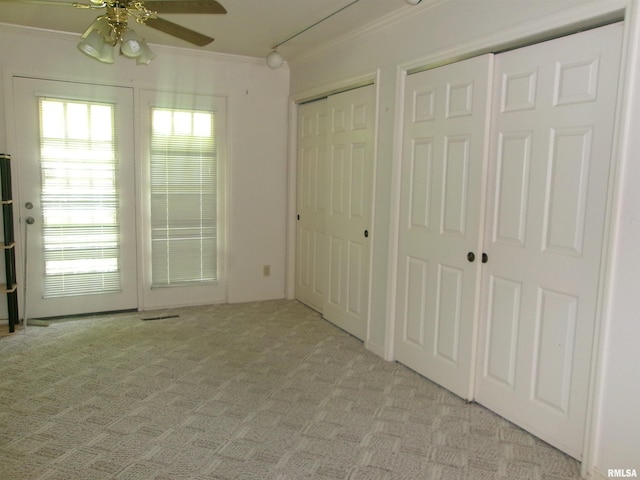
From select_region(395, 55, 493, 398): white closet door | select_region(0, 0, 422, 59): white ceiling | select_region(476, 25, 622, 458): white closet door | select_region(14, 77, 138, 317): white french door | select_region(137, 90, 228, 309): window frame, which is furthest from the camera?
select_region(137, 90, 228, 309): window frame

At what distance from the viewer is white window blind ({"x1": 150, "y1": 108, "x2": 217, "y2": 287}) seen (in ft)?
15.3

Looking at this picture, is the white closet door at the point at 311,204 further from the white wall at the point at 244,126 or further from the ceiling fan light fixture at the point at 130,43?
the ceiling fan light fixture at the point at 130,43

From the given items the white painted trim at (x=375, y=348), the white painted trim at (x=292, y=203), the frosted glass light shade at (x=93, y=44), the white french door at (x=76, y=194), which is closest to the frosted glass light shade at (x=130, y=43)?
the frosted glass light shade at (x=93, y=44)

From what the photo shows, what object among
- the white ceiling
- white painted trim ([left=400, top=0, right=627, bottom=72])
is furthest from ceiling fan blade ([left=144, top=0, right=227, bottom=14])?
white painted trim ([left=400, top=0, right=627, bottom=72])

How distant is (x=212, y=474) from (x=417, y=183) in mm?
2171

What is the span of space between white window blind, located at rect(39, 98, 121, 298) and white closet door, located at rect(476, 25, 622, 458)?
3397mm

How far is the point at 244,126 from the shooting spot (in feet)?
16.3

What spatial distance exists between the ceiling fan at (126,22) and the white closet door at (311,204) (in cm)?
218

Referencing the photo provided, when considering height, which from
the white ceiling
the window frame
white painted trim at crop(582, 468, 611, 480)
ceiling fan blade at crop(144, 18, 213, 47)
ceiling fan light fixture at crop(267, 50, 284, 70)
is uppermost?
the white ceiling

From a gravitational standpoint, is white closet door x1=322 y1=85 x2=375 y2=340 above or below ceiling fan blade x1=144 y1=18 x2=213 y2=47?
below

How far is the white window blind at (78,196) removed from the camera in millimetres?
4254

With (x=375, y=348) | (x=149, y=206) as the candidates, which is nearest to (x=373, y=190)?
(x=375, y=348)

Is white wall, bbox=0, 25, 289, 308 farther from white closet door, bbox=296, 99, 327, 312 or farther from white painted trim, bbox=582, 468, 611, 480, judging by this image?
white painted trim, bbox=582, 468, 611, 480

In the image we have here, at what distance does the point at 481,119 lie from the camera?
280cm
